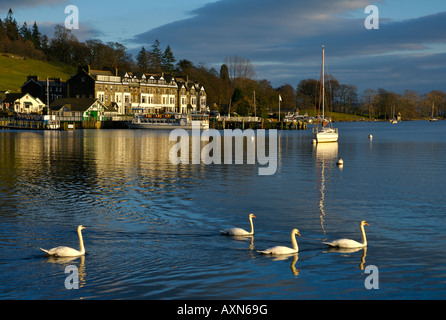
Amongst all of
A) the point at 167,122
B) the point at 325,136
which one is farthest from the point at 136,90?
the point at 325,136

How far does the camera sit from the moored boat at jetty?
144 m

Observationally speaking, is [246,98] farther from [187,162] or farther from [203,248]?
[203,248]

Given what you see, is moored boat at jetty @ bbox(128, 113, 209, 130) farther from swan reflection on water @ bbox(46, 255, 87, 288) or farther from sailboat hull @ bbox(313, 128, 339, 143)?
swan reflection on water @ bbox(46, 255, 87, 288)

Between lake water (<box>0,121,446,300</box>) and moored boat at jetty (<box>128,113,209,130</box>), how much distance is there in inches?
4002

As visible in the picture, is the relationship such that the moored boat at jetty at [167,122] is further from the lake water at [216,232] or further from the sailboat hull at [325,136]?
the lake water at [216,232]

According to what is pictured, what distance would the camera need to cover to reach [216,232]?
69.3 feet

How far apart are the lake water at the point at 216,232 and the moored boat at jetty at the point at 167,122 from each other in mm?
101648

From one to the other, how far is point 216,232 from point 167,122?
129246 millimetres

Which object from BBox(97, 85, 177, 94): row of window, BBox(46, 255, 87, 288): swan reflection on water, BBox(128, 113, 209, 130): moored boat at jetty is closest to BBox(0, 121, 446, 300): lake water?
BBox(46, 255, 87, 288): swan reflection on water

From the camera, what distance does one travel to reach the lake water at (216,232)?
14.8m

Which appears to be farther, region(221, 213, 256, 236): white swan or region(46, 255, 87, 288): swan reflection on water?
region(221, 213, 256, 236): white swan

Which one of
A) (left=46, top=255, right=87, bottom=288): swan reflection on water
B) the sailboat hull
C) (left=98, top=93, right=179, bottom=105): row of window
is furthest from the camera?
(left=98, top=93, right=179, bottom=105): row of window

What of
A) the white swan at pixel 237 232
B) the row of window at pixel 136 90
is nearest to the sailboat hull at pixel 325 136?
the white swan at pixel 237 232

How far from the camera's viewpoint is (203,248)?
733 inches
